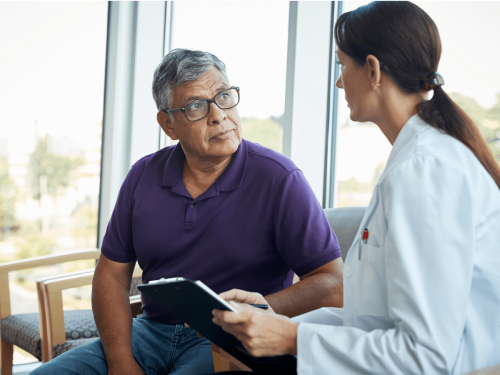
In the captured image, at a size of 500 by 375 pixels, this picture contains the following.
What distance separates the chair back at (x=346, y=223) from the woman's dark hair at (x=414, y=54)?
77cm

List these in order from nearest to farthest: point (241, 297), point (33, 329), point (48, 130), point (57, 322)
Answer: point (241, 297)
point (57, 322)
point (33, 329)
point (48, 130)

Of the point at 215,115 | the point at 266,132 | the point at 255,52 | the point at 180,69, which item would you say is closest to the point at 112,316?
the point at 215,115

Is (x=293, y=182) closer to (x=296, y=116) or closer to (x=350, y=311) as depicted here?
(x=350, y=311)

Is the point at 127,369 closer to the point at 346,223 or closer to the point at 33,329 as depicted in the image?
the point at 33,329

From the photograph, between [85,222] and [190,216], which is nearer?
[190,216]

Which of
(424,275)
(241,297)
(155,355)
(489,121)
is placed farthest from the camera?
(489,121)

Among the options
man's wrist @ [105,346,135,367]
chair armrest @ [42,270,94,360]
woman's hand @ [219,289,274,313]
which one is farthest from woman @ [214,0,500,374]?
chair armrest @ [42,270,94,360]

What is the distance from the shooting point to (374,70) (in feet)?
2.82

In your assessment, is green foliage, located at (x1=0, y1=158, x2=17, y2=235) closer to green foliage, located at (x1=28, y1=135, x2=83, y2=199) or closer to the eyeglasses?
green foliage, located at (x1=28, y1=135, x2=83, y2=199)

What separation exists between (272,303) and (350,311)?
0.41 m

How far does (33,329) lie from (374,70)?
178cm

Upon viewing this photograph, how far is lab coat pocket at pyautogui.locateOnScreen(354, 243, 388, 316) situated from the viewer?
776 mm

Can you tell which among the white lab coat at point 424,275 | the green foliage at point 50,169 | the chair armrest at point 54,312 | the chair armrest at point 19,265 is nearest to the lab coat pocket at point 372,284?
the white lab coat at point 424,275

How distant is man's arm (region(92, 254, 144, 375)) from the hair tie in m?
1.13
